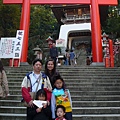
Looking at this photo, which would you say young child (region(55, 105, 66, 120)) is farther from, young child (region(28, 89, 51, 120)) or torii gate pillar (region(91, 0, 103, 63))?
torii gate pillar (region(91, 0, 103, 63))

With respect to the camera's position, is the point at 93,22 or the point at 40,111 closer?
the point at 40,111

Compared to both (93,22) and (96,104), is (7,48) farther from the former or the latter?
(96,104)

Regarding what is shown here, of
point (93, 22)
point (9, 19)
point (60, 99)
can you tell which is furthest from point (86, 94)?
point (9, 19)

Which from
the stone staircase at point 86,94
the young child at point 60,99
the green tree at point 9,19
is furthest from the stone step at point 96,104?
the green tree at point 9,19

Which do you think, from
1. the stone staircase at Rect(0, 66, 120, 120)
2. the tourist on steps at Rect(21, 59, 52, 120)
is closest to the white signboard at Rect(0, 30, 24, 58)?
the stone staircase at Rect(0, 66, 120, 120)

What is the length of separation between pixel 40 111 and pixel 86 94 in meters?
3.28

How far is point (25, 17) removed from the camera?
1094 cm

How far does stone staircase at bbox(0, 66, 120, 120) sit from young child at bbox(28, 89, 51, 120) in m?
1.59

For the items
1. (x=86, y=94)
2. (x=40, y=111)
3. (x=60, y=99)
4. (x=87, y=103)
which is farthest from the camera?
(x=86, y=94)

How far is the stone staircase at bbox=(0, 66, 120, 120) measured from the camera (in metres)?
4.58

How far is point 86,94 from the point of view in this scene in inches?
229

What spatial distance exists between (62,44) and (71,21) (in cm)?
556

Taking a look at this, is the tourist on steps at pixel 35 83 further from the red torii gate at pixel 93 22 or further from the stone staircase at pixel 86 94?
the red torii gate at pixel 93 22

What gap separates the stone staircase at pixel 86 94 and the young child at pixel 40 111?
159 centimetres
